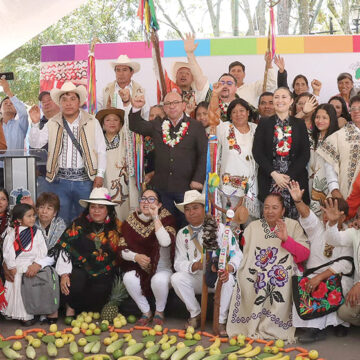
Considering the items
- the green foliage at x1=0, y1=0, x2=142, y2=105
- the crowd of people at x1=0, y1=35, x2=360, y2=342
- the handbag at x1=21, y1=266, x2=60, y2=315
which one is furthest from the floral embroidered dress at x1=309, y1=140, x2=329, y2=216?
the green foliage at x1=0, y1=0, x2=142, y2=105

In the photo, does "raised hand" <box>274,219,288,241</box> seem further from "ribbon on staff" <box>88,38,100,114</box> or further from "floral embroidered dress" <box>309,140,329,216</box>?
"ribbon on staff" <box>88,38,100,114</box>

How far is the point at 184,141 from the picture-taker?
6.48m

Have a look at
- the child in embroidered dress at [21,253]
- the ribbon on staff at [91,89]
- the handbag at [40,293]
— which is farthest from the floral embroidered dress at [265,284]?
the ribbon on staff at [91,89]

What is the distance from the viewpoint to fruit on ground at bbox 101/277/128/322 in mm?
6078

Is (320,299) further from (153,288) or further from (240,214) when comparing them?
(153,288)

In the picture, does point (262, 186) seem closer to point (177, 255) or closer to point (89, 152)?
point (177, 255)

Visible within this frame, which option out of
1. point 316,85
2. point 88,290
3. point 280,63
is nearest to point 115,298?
point 88,290

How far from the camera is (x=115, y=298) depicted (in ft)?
20.4

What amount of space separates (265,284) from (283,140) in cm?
135

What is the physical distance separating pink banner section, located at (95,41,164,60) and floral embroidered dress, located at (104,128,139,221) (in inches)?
84.9

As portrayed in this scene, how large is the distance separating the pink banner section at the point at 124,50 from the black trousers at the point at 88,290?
363cm

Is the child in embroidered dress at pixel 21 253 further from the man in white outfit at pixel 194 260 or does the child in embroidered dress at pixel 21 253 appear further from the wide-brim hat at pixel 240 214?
the wide-brim hat at pixel 240 214

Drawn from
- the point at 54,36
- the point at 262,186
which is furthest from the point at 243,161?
the point at 54,36

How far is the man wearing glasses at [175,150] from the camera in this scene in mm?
6422
